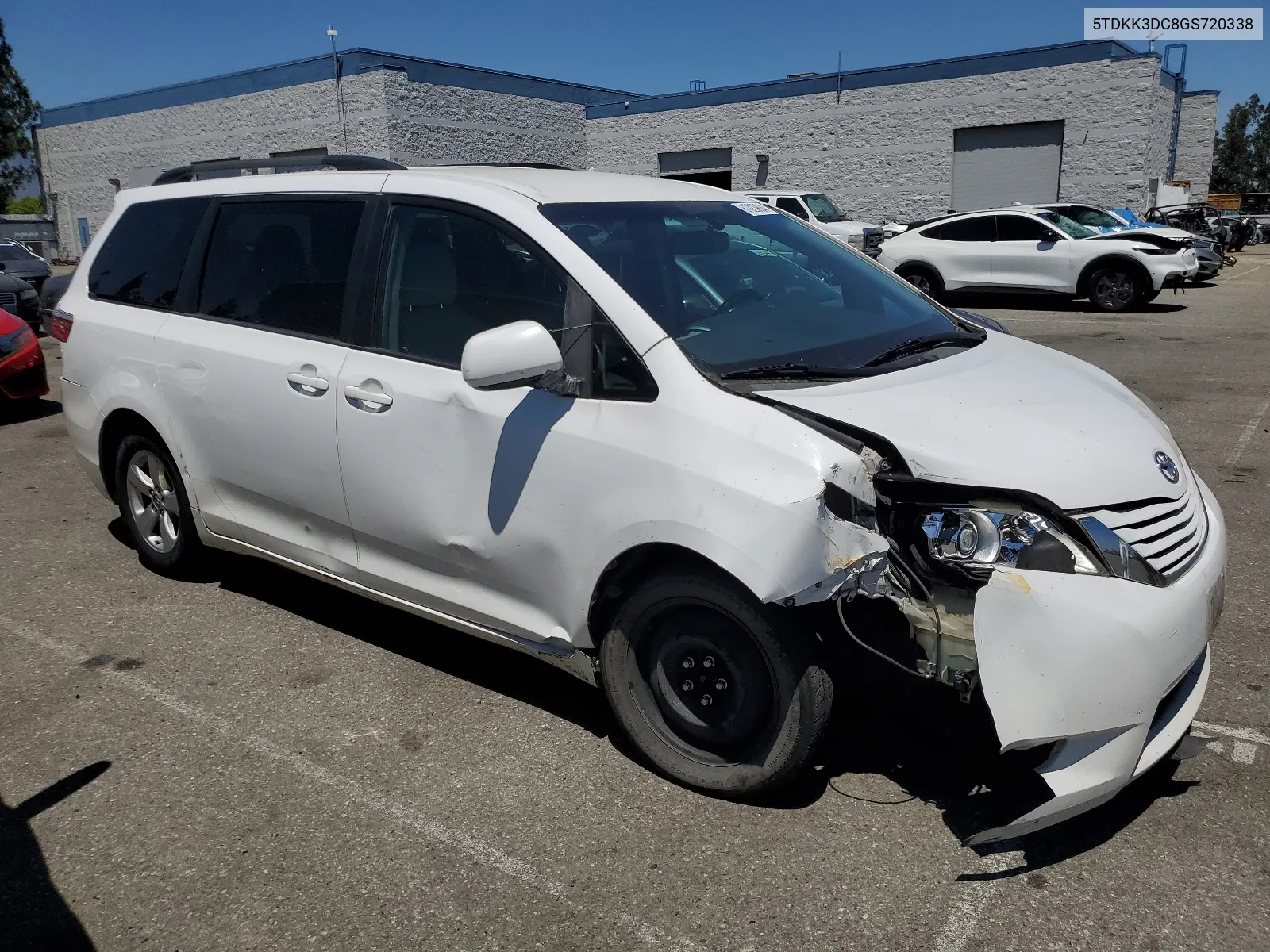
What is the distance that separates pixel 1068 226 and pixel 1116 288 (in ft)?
4.70

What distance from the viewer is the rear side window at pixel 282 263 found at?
403cm

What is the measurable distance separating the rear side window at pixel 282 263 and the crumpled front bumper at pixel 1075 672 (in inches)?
103

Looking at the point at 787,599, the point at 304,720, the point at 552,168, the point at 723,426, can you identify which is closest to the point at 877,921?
the point at 787,599

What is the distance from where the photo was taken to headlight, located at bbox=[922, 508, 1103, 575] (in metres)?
2.74

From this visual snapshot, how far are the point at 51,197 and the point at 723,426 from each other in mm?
43580

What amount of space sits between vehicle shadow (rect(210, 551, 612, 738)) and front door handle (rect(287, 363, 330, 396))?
98 cm

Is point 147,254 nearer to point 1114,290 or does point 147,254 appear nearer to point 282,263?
point 282,263

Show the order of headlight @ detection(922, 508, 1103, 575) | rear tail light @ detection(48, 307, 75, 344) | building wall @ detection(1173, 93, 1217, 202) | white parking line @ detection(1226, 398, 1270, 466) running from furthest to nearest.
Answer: building wall @ detection(1173, 93, 1217, 202), white parking line @ detection(1226, 398, 1270, 466), rear tail light @ detection(48, 307, 75, 344), headlight @ detection(922, 508, 1103, 575)

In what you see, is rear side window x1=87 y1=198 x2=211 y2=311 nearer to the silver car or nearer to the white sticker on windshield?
the white sticker on windshield

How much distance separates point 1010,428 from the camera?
118 inches

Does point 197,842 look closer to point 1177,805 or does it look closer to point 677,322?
point 677,322

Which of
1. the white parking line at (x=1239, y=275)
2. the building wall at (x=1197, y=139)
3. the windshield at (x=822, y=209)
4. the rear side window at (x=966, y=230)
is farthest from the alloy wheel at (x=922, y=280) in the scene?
the building wall at (x=1197, y=139)

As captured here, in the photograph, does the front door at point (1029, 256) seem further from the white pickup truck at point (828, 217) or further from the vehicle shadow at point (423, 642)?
the vehicle shadow at point (423, 642)

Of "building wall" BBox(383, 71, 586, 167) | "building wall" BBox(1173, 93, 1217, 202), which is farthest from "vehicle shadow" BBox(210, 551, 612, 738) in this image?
"building wall" BBox(1173, 93, 1217, 202)
